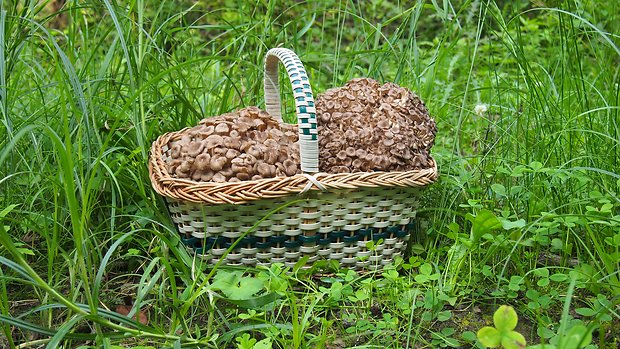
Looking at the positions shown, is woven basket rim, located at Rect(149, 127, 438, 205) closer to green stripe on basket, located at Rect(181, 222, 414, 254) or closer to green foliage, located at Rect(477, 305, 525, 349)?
green stripe on basket, located at Rect(181, 222, 414, 254)

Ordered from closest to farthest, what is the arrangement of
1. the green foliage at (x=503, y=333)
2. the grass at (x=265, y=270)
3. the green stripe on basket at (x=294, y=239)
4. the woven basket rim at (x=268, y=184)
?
the green foliage at (x=503, y=333) < the grass at (x=265, y=270) < the woven basket rim at (x=268, y=184) < the green stripe on basket at (x=294, y=239)

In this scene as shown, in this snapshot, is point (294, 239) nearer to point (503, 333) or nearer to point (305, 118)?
point (305, 118)

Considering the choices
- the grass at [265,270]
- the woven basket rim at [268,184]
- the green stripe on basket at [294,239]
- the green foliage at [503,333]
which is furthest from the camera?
the green stripe on basket at [294,239]

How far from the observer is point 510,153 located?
233cm

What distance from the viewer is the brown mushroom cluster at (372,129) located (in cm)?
194

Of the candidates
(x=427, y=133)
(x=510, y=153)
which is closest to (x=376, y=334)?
(x=427, y=133)

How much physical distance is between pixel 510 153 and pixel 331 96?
64cm

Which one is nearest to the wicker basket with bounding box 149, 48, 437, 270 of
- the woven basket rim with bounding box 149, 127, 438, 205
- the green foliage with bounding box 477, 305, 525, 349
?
the woven basket rim with bounding box 149, 127, 438, 205

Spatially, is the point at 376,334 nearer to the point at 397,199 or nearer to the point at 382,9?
the point at 397,199

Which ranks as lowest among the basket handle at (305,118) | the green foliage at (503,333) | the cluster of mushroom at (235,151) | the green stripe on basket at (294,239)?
→ the green stripe on basket at (294,239)

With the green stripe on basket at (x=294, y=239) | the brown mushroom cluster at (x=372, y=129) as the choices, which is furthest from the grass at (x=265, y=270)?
the brown mushroom cluster at (x=372, y=129)

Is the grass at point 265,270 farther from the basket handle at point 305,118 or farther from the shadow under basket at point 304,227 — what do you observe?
the basket handle at point 305,118

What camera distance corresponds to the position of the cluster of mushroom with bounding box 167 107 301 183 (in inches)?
73.2

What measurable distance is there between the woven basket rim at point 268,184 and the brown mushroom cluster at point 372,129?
71mm
